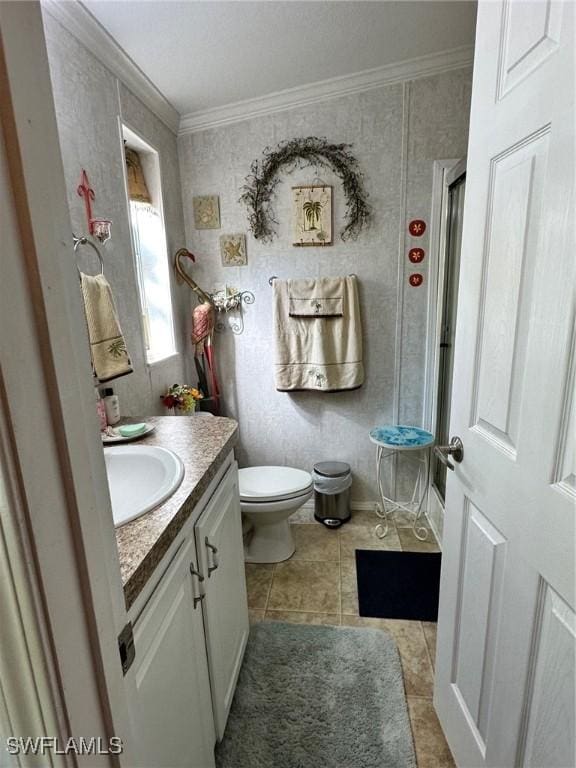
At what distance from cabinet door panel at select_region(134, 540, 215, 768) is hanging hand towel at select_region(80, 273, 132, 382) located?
752 mm

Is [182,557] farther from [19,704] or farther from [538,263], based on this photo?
[538,263]

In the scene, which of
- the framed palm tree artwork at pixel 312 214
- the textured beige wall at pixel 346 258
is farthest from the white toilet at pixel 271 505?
the framed palm tree artwork at pixel 312 214

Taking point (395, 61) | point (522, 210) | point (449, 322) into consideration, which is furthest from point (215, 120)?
point (522, 210)

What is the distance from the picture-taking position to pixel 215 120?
2113mm

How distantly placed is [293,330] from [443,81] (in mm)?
1500

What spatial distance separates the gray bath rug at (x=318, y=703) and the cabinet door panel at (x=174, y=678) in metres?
0.24

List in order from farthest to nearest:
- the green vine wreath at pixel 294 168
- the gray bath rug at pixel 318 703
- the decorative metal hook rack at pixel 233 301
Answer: the decorative metal hook rack at pixel 233 301
the green vine wreath at pixel 294 168
the gray bath rug at pixel 318 703

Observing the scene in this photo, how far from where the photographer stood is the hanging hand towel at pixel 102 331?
1.29 metres

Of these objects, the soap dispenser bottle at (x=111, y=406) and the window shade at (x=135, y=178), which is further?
the window shade at (x=135, y=178)

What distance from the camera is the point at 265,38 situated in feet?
5.24

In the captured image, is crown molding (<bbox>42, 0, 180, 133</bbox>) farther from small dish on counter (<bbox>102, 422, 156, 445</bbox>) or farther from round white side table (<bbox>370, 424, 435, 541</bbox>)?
round white side table (<bbox>370, 424, 435, 541</bbox>)

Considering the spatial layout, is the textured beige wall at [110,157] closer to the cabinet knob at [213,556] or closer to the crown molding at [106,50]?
the crown molding at [106,50]

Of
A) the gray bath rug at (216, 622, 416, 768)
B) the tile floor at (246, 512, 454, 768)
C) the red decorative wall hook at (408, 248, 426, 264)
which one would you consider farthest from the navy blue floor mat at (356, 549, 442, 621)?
the red decorative wall hook at (408, 248, 426, 264)

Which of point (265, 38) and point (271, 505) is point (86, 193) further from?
point (271, 505)
